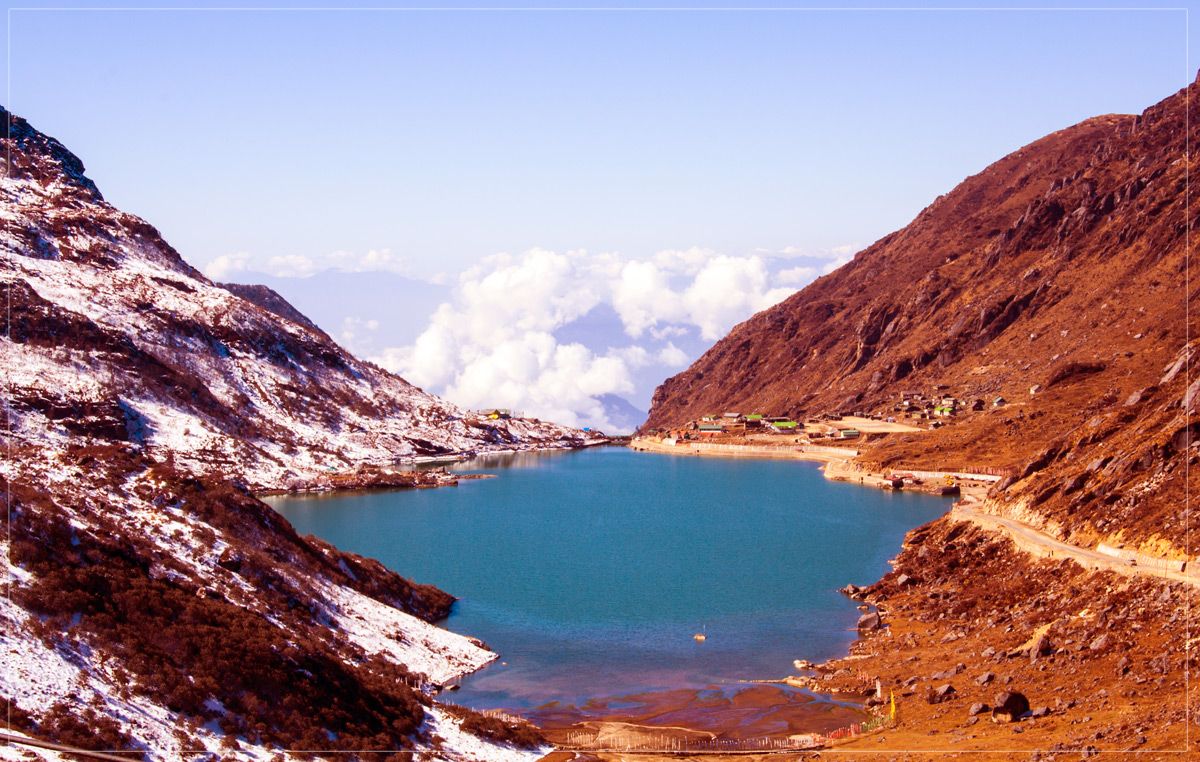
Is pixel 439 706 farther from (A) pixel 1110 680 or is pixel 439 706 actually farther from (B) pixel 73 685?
(A) pixel 1110 680

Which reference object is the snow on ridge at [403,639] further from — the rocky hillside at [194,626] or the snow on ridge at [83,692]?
the snow on ridge at [83,692]

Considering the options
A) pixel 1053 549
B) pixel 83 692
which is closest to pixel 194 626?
pixel 83 692

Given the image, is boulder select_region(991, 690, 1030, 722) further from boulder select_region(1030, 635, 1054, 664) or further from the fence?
boulder select_region(1030, 635, 1054, 664)

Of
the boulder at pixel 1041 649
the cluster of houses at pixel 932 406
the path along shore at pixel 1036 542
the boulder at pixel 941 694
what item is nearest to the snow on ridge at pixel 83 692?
the boulder at pixel 941 694

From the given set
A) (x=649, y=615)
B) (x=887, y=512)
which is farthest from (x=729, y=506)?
(x=649, y=615)

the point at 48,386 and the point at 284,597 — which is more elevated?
the point at 48,386

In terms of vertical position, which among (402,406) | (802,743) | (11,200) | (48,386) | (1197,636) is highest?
(11,200)
